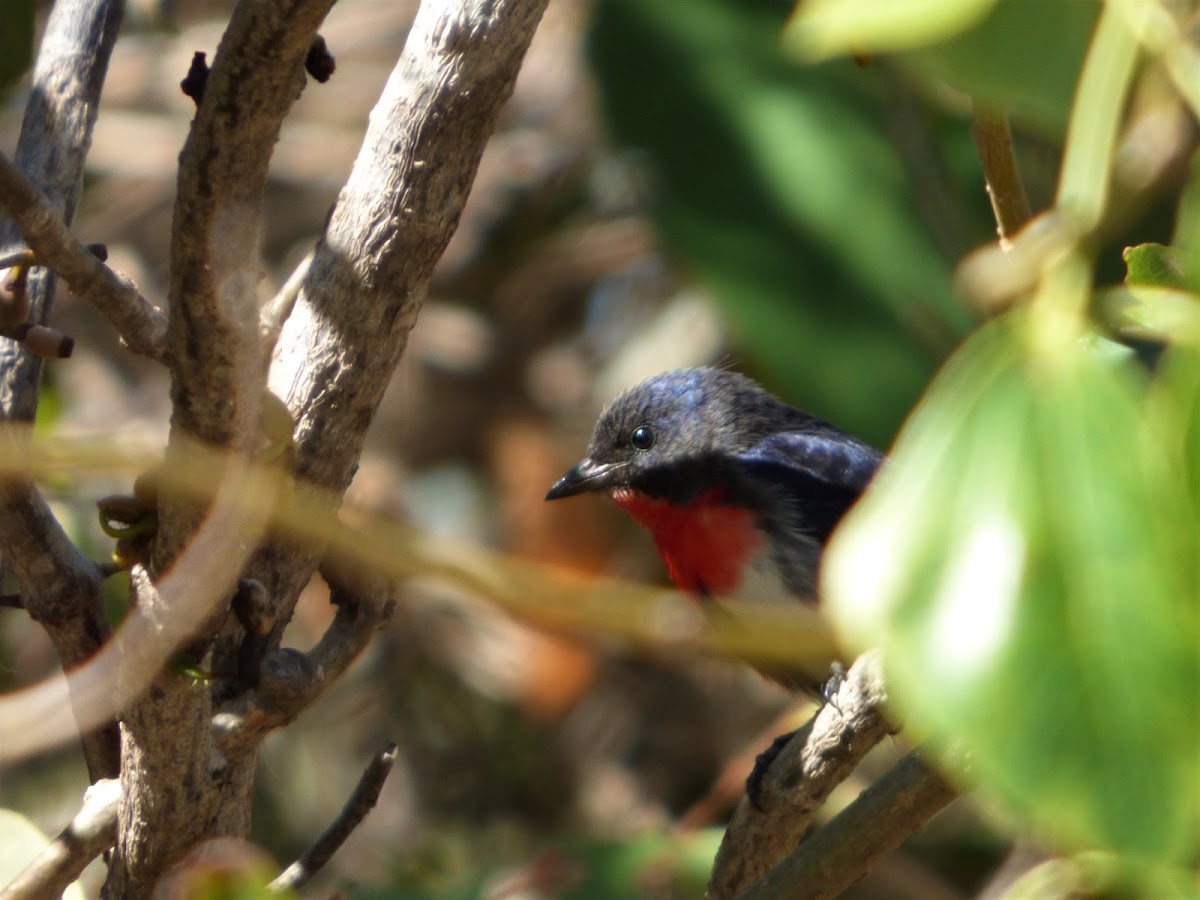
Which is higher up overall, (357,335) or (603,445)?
(357,335)

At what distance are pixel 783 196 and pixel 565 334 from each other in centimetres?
154

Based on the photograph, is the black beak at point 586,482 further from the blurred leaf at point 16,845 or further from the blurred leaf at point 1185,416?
the blurred leaf at point 1185,416

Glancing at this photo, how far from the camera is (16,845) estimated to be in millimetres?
1971

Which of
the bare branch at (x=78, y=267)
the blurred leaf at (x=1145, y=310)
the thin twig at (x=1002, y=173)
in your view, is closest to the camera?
the blurred leaf at (x=1145, y=310)

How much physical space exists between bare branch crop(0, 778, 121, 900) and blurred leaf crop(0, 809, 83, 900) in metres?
0.11

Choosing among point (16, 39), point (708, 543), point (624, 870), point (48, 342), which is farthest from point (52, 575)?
point (708, 543)

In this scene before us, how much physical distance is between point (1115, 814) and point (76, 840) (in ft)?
4.73

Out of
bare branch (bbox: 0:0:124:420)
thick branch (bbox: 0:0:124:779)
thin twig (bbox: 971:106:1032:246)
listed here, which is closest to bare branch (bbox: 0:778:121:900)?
thick branch (bbox: 0:0:124:779)

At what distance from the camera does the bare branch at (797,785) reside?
7.42ft

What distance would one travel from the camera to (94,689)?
1.69 m

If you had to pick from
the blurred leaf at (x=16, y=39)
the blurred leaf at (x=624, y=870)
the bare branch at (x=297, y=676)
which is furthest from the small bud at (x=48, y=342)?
the blurred leaf at (x=624, y=870)

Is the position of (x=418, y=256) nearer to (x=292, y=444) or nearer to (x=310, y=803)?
(x=292, y=444)

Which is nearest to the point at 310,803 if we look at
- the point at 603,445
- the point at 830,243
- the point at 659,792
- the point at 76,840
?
the point at 659,792

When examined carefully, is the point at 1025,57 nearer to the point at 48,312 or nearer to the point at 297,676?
the point at 297,676
